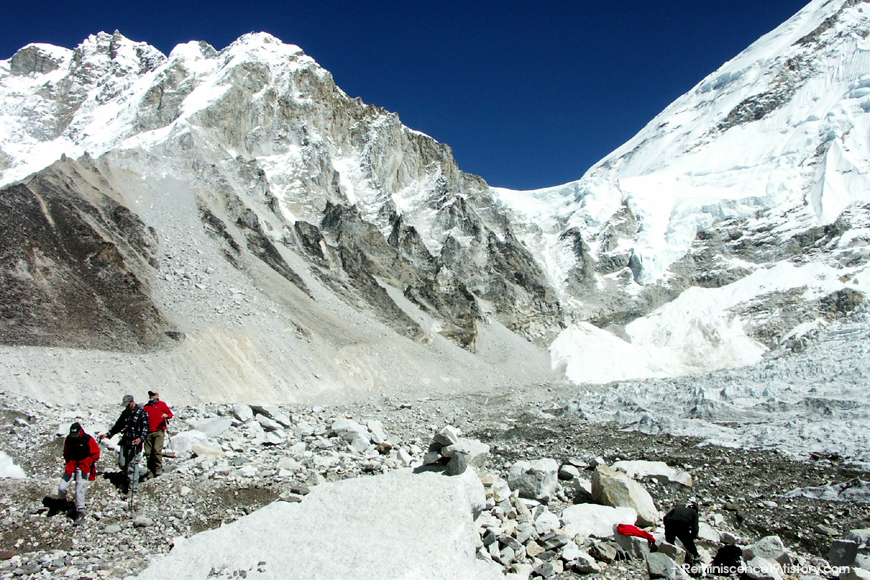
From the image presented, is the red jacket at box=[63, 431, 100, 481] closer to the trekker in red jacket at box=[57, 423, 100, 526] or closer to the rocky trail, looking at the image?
the trekker in red jacket at box=[57, 423, 100, 526]

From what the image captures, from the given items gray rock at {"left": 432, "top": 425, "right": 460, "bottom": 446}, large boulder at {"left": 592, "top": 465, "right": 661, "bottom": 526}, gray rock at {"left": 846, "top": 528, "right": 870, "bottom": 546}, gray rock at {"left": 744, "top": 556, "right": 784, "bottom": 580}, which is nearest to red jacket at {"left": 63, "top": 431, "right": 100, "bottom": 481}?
gray rock at {"left": 432, "top": 425, "right": 460, "bottom": 446}

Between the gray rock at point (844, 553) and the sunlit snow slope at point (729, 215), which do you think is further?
the sunlit snow slope at point (729, 215)

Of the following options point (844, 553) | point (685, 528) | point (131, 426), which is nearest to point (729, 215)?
point (844, 553)

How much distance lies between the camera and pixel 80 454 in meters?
8.86

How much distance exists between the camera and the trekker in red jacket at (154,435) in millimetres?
10523

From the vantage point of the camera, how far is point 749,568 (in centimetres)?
777

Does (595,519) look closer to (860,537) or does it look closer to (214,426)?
(860,537)

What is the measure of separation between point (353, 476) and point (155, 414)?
4.49 m

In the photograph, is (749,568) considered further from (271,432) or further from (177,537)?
(271,432)

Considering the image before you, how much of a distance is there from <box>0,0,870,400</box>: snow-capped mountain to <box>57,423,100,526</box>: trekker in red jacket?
60.2 feet

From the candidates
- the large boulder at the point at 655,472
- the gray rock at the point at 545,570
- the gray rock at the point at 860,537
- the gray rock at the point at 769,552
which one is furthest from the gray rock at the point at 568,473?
the gray rock at the point at 860,537

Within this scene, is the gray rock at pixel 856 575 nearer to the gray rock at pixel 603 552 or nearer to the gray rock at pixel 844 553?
the gray rock at pixel 844 553

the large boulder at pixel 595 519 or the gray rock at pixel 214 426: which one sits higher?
the gray rock at pixel 214 426

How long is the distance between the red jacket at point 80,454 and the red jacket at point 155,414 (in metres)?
1.31
